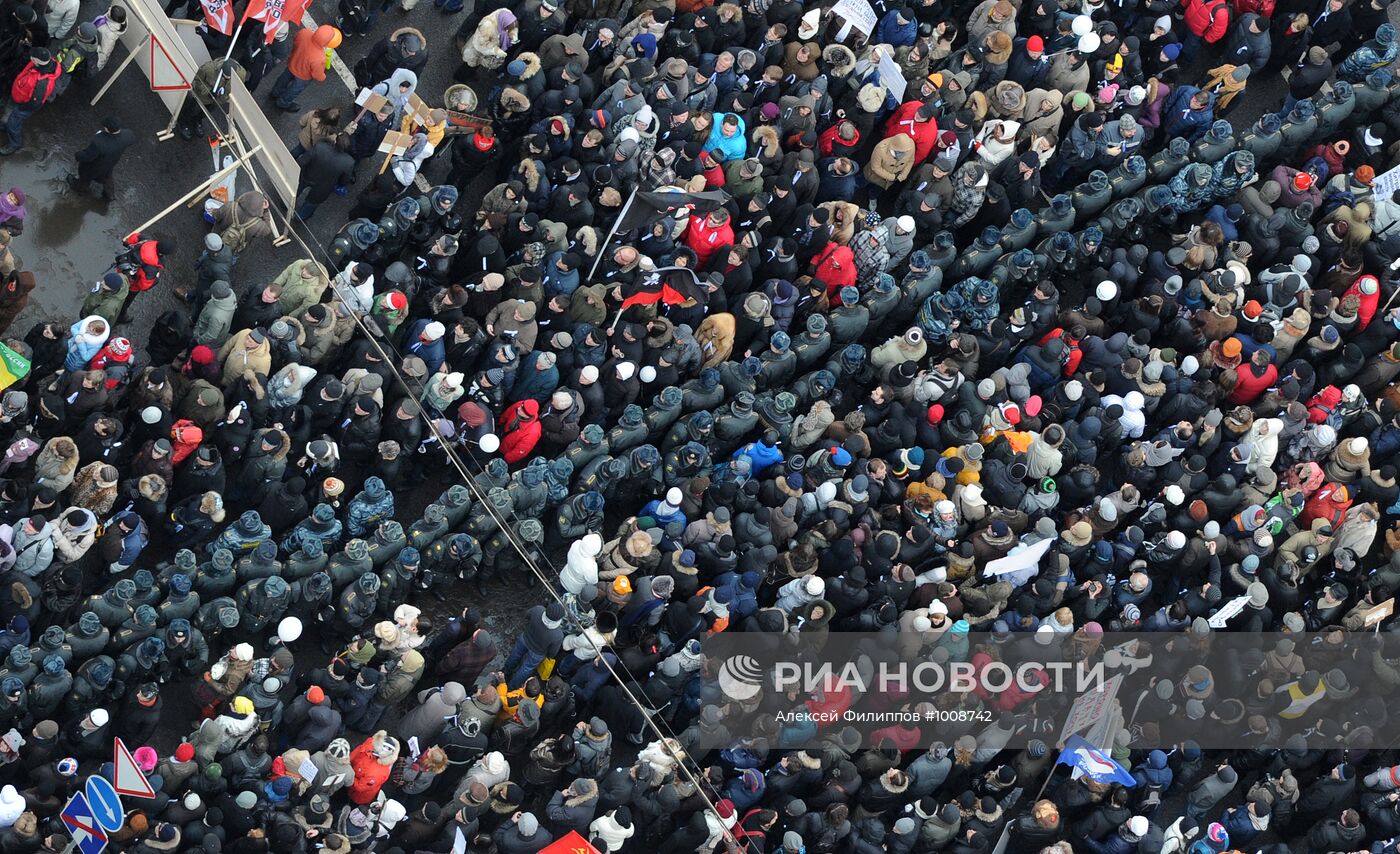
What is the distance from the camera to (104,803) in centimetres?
2025

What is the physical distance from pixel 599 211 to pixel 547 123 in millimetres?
1145

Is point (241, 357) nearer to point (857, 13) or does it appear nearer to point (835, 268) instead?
point (835, 268)

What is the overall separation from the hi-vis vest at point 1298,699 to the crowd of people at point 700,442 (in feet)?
0.20

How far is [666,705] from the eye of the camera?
79.6ft

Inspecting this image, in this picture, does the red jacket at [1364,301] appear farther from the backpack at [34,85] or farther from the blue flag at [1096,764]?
the backpack at [34,85]

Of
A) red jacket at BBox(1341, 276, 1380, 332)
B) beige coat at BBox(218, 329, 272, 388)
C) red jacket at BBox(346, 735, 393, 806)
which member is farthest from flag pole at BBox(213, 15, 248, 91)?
red jacket at BBox(1341, 276, 1380, 332)

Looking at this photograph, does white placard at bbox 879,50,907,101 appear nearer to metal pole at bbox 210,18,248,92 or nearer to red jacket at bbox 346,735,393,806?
metal pole at bbox 210,18,248,92

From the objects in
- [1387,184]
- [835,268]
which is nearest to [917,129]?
[835,268]

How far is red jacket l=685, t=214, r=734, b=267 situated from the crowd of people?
0.19 ft

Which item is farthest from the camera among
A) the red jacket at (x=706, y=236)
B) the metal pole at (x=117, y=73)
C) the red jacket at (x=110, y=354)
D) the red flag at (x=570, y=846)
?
the red jacket at (x=706, y=236)

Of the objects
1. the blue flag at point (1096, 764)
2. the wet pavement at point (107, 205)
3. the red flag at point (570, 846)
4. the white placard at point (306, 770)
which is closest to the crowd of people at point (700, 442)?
the white placard at point (306, 770)

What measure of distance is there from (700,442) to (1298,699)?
7.09 m

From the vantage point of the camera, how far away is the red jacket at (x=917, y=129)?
2867 cm

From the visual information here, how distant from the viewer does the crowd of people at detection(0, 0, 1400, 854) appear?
75.2 ft
